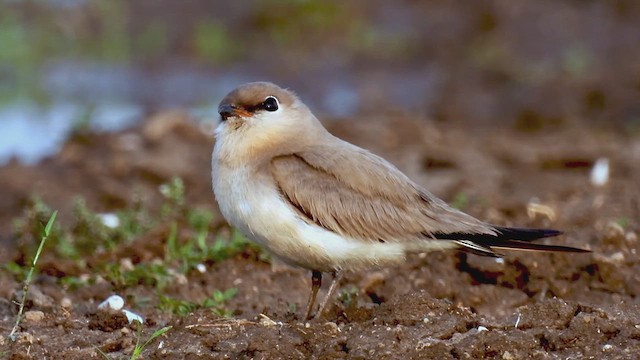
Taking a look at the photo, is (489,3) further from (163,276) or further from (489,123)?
(163,276)

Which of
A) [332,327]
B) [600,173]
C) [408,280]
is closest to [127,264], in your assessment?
[408,280]

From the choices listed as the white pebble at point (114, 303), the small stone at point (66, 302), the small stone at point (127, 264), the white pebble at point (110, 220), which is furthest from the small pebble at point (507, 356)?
the white pebble at point (110, 220)

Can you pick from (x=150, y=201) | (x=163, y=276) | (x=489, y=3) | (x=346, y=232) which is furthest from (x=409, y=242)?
(x=489, y=3)

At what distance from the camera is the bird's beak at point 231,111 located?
616cm

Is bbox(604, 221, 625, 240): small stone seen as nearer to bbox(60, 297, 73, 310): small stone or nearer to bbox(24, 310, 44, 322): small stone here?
bbox(60, 297, 73, 310): small stone

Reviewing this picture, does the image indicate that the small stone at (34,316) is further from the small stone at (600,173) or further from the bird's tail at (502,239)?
the small stone at (600,173)

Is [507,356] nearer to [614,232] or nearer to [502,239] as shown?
[502,239]

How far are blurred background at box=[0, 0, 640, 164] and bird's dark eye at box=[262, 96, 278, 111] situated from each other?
6.70 metres

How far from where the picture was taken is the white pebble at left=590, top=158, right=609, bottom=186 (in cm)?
977

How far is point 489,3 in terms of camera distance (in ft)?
54.1

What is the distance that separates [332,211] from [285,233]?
0.86 ft

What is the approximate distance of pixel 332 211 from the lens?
578 cm

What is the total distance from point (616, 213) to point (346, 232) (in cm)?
296

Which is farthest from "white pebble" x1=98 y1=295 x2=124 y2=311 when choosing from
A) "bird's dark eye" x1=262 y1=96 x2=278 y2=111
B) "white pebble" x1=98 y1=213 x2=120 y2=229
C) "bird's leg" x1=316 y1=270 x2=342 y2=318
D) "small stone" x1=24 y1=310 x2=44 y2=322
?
"white pebble" x1=98 y1=213 x2=120 y2=229
